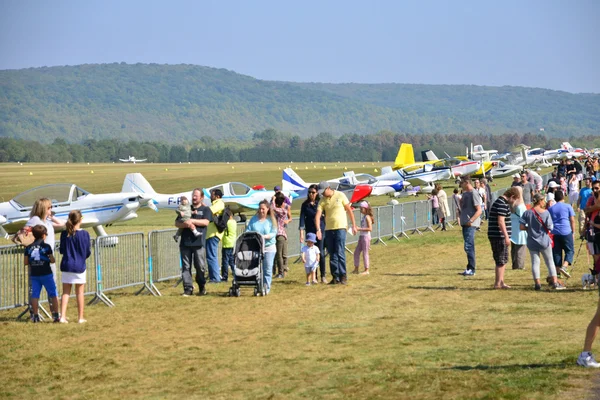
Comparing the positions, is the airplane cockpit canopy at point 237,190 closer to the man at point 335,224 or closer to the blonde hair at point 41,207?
the man at point 335,224

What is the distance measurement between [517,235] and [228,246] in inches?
211

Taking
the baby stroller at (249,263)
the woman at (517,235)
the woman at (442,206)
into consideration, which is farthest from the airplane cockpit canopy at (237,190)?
the baby stroller at (249,263)

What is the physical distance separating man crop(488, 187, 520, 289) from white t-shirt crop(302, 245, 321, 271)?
124 inches

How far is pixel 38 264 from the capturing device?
12.6 metres

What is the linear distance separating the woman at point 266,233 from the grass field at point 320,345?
1.10 ft

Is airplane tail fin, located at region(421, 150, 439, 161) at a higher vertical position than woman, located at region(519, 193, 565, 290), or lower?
higher

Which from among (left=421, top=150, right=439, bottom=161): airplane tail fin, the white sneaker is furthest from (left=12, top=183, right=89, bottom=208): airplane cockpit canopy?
(left=421, top=150, right=439, bottom=161): airplane tail fin

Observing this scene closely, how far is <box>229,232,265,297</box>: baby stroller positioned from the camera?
15.3 m

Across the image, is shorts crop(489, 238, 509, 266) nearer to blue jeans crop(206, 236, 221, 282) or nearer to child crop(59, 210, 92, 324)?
blue jeans crop(206, 236, 221, 282)

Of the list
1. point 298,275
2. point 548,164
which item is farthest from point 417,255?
point 548,164

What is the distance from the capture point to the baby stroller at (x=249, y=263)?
15.3 meters

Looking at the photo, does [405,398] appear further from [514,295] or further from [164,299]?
[164,299]

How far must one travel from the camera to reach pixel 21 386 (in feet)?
29.7

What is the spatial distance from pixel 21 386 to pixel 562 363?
5340mm
